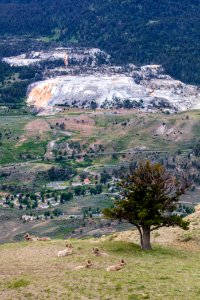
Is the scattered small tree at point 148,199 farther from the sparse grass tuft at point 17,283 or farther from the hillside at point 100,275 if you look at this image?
the sparse grass tuft at point 17,283

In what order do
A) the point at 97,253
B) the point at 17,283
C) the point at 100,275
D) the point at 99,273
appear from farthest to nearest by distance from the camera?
the point at 97,253 → the point at 99,273 → the point at 100,275 → the point at 17,283

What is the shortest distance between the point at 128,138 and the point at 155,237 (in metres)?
121

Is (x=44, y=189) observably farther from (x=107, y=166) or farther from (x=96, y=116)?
(x=96, y=116)

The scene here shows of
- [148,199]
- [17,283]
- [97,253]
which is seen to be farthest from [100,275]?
[148,199]

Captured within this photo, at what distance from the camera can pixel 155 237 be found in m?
54.8

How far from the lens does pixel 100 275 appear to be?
36719 millimetres

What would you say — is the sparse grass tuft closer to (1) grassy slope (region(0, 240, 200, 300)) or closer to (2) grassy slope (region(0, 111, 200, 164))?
(1) grassy slope (region(0, 240, 200, 300))

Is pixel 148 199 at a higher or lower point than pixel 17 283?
higher

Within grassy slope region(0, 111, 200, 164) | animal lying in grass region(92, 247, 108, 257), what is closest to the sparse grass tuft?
animal lying in grass region(92, 247, 108, 257)

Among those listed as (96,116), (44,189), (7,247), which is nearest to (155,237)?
(7,247)

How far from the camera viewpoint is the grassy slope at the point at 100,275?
33.4 metres

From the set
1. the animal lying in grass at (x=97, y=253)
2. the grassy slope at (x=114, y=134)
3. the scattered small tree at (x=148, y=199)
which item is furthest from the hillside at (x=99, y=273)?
the grassy slope at (x=114, y=134)

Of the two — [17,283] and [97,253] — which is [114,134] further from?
[17,283]

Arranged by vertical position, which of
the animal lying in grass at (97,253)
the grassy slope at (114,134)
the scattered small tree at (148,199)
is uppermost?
the scattered small tree at (148,199)
